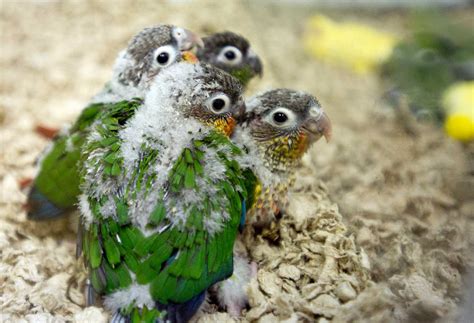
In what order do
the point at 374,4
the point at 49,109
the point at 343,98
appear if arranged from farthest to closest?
the point at 374,4 < the point at 343,98 < the point at 49,109

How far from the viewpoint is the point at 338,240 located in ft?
5.53

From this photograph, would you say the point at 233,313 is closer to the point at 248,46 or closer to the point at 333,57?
the point at 248,46

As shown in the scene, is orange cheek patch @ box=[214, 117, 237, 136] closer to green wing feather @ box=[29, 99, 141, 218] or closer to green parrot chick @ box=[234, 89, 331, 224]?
green parrot chick @ box=[234, 89, 331, 224]

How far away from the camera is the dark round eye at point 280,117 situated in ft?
6.03

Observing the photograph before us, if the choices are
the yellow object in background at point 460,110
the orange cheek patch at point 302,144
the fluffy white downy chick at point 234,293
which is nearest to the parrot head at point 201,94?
the orange cheek patch at point 302,144

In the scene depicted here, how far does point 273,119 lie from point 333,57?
153cm

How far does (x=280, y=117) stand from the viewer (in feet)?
6.04

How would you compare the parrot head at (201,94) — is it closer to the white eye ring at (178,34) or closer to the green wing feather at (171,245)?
the green wing feather at (171,245)

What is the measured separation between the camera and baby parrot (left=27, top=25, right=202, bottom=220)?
1.96 meters

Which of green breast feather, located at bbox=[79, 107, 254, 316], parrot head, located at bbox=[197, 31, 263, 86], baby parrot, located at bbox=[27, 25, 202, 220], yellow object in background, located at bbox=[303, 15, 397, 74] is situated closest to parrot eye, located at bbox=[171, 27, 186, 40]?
baby parrot, located at bbox=[27, 25, 202, 220]

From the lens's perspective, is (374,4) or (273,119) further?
(374,4)

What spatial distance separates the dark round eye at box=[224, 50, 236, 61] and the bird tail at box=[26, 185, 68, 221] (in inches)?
36.7

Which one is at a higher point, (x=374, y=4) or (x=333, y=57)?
(x=374, y=4)

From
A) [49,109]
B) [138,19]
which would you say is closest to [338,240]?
[49,109]
